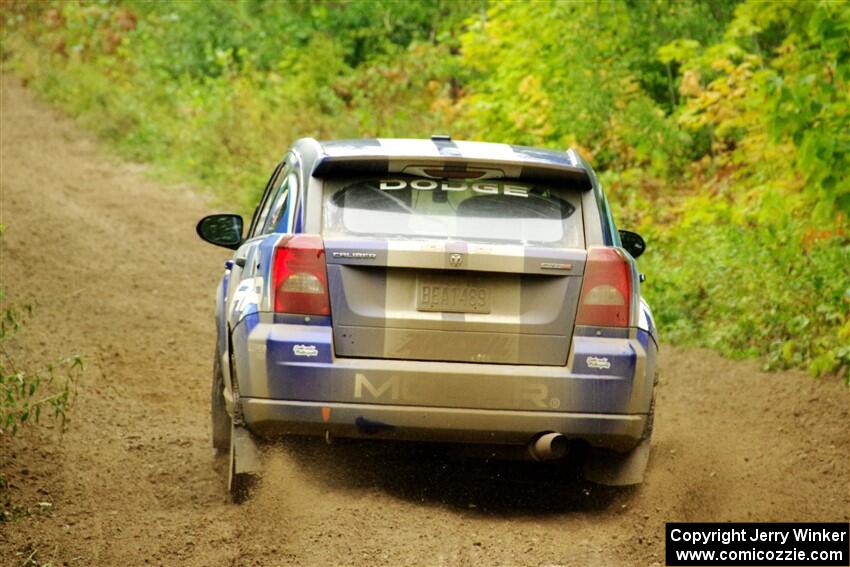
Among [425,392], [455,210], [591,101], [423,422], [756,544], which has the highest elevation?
[455,210]

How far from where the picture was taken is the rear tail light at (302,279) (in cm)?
611

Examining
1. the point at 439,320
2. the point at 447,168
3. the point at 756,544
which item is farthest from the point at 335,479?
the point at 756,544

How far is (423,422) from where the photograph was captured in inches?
240

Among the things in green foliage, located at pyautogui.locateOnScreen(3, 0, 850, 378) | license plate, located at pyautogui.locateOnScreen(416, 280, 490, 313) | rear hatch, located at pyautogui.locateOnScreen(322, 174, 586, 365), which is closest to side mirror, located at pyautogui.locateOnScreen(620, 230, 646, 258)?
rear hatch, located at pyautogui.locateOnScreen(322, 174, 586, 365)

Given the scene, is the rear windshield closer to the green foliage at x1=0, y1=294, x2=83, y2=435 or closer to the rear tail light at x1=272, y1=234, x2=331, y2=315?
the rear tail light at x1=272, y1=234, x2=331, y2=315

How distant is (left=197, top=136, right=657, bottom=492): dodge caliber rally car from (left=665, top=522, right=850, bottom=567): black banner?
1.72ft

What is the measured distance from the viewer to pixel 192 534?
637cm

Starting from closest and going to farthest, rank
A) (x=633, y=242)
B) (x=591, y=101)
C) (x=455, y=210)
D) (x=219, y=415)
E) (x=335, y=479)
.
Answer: (x=455, y=210), (x=335, y=479), (x=633, y=242), (x=219, y=415), (x=591, y=101)

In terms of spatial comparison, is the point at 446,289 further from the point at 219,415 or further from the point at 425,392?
the point at 219,415

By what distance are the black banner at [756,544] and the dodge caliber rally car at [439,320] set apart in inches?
20.6

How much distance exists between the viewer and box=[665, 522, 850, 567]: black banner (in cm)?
587

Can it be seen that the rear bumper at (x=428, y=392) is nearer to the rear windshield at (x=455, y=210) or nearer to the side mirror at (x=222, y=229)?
the rear windshield at (x=455, y=210)

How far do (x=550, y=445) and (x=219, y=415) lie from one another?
2490mm

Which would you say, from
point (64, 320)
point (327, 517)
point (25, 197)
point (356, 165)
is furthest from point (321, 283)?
point (25, 197)
